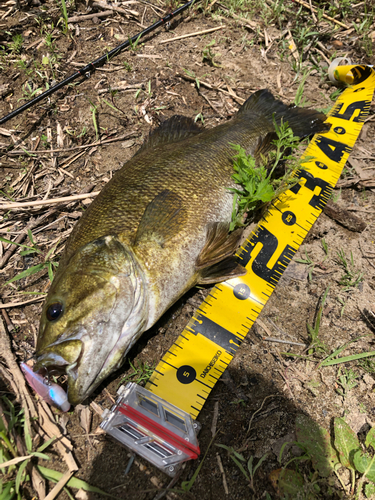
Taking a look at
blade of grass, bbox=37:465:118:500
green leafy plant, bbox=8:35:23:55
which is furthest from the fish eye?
green leafy plant, bbox=8:35:23:55

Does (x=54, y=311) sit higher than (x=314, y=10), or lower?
lower

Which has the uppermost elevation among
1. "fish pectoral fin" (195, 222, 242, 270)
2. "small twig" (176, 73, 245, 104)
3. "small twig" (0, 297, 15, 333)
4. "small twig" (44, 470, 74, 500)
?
"small twig" (176, 73, 245, 104)

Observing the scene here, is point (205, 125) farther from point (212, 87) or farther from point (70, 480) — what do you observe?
point (70, 480)

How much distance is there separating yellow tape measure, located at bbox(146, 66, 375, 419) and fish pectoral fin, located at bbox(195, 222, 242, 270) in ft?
1.16

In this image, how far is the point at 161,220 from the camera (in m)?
2.39

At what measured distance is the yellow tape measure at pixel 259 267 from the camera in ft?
8.05

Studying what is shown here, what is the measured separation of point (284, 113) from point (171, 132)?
4.55 ft

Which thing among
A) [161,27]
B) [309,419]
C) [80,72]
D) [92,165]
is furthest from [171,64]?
[309,419]

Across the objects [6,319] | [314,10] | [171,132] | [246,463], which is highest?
[314,10]

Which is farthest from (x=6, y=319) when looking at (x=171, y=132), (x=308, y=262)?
(x=308, y=262)

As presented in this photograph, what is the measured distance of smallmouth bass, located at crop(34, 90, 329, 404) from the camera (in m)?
1.98

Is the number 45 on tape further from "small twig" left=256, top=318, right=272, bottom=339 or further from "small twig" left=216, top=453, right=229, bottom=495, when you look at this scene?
"small twig" left=216, top=453, right=229, bottom=495

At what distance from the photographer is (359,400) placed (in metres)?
2.41

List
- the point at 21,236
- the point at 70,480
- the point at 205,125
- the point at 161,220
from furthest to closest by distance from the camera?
the point at 205,125 < the point at 21,236 < the point at 161,220 < the point at 70,480
